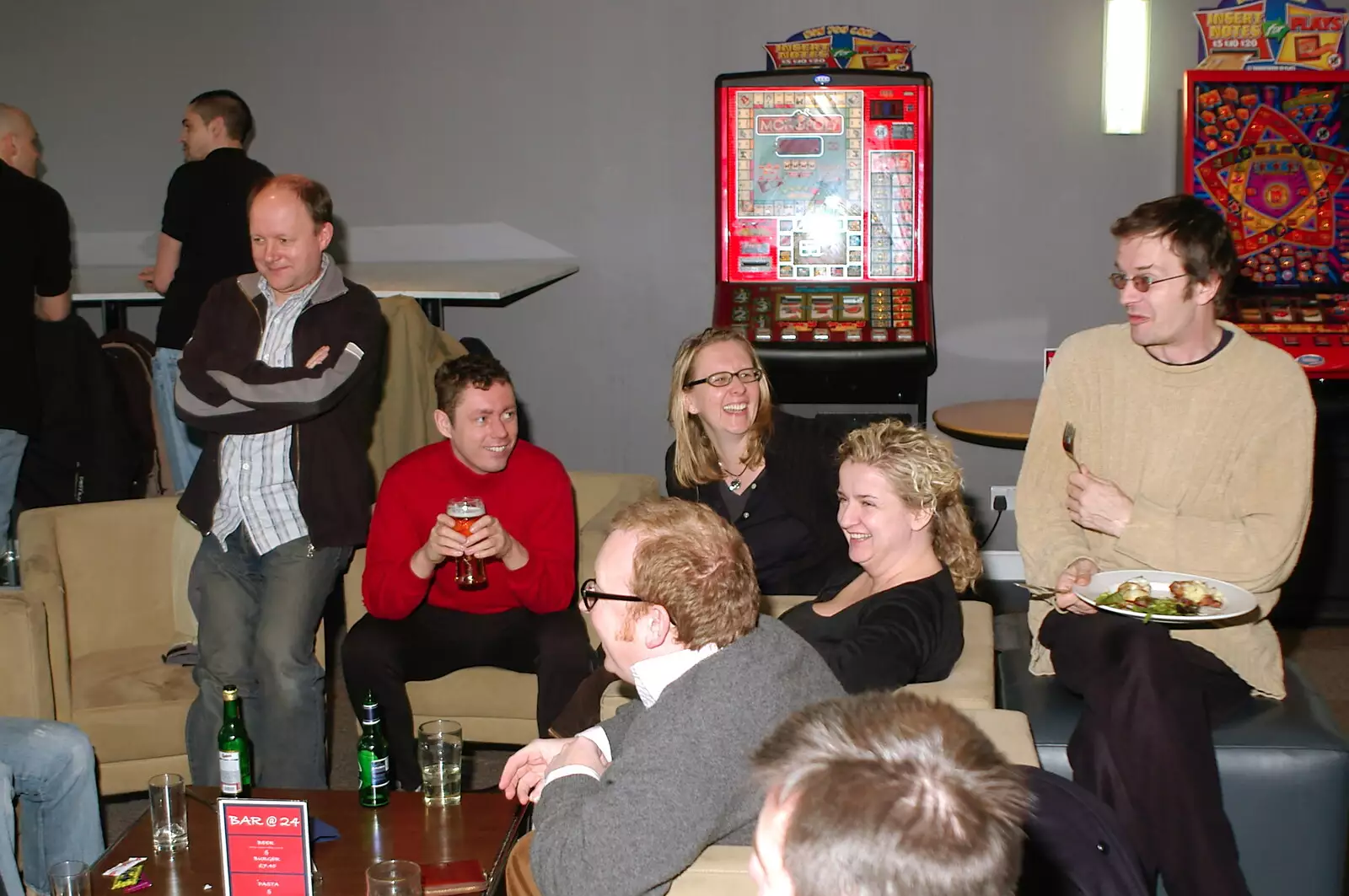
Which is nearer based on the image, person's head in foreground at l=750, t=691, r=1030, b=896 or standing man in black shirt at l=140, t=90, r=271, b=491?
person's head in foreground at l=750, t=691, r=1030, b=896

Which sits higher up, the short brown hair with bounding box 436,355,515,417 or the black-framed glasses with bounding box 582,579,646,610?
the short brown hair with bounding box 436,355,515,417

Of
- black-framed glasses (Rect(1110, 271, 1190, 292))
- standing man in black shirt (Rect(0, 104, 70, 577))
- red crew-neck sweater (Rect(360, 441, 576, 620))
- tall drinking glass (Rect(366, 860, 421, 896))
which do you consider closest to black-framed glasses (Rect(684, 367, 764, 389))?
red crew-neck sweater (Rect(360, 441, 576, 620))

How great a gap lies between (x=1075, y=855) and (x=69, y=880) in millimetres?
1418

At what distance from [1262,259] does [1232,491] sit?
6.81 ft

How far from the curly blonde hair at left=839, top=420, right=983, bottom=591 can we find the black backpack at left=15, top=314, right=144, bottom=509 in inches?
107

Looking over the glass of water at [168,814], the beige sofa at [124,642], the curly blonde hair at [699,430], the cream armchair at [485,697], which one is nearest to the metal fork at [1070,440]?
the curly blonde hair at [699,430]

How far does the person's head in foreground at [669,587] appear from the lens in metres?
1.78

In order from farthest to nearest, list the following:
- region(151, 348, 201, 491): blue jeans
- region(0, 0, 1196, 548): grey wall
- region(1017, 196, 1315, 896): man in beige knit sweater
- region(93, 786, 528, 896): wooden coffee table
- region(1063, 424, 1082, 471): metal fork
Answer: region(0, 0, 1196, 548): grey wall → region(151, 348, 201, 491): blue jeans → region(1063, 424, 1082, 471): metal fork → region(1017, 196, 1315, 896): man in beige knit sweater → region(93, 786, 528, 896): wooden coffee table

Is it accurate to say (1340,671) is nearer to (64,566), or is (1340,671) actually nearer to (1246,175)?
(1246,175)

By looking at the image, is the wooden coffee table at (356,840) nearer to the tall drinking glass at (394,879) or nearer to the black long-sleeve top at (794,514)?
the tall drinking glass at (394,879)

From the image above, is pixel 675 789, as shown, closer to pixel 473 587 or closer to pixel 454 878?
pixel 454 878

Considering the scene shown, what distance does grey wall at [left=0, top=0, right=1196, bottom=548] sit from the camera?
16.0 feet

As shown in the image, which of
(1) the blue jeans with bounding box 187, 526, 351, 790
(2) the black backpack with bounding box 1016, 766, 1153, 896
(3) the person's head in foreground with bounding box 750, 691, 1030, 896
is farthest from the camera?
(1) the blue jeans with bounding box 187, 526, 351, 790

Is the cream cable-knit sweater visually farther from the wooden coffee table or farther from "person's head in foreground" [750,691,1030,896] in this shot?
"person's head in foreground" [750,691,1030,896]
